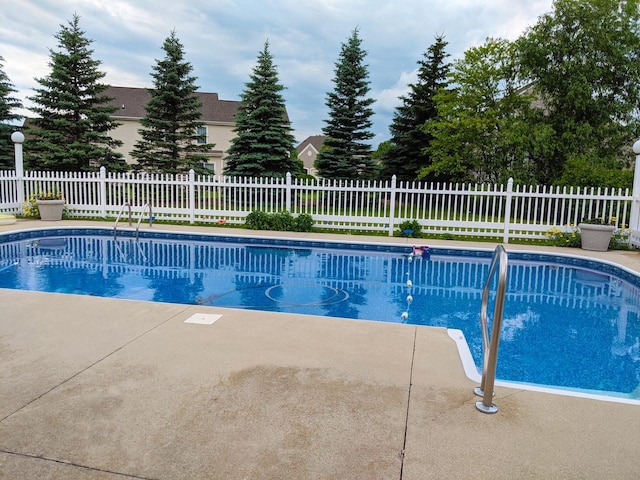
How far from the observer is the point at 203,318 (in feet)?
14.7

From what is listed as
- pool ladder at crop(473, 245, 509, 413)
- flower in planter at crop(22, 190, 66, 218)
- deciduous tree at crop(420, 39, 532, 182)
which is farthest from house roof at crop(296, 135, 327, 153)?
pool ladder at crop(473, 245, 509, 413)

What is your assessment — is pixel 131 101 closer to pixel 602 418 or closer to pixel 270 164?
pixel 270 164

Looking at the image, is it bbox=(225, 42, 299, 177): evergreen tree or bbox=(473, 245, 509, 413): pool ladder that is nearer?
bbox=(473, 245, 509, 413): pool ladder

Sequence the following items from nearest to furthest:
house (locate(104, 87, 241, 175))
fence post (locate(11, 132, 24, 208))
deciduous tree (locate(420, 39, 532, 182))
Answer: fence post (locate(11, 132, 24, 208)) → deciduous tree (locate(420, 39, 532, 182)) → house (locate(104, 87, 241, 175))

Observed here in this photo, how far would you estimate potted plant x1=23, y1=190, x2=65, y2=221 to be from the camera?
12.7 m

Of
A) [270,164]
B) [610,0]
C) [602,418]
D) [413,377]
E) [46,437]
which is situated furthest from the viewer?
[270,164]

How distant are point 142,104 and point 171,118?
10.1 metres

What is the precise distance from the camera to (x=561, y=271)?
8844mm

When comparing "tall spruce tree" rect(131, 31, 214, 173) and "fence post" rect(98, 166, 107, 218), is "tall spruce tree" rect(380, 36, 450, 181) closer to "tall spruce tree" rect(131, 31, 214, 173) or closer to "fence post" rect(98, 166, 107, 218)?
"tall spruce tree" rect(131, 31, 214, 173)

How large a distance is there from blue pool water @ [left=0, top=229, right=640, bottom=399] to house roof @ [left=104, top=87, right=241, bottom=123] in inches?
729

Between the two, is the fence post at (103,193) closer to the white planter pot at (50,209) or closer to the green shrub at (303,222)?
the white planter pot at (50,209)

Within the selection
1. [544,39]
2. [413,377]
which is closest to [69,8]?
[544,39]

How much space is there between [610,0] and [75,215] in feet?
58.5

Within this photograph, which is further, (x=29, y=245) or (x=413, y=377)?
(x=29, y=245)
